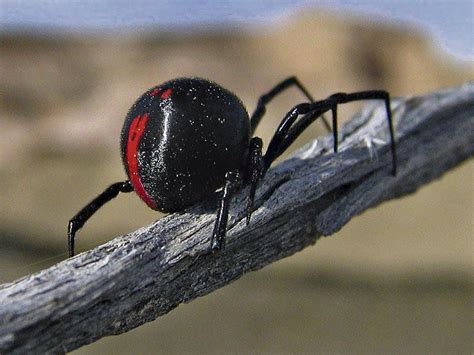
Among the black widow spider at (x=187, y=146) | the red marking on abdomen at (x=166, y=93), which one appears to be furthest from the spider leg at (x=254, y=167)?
the red marking on abdomen at (x=166, y=93)

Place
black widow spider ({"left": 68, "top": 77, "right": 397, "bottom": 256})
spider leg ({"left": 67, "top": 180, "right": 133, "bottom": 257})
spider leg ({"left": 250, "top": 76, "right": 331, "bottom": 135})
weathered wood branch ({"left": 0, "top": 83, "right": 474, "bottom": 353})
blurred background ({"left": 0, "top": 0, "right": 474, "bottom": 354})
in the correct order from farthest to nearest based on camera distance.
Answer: blurred background ({"left": 0, "top": 0, "right": 474, "bottom": 354}), spider leg ({"left": 250, "top": 76, "right": 331, "bottom": 135}), spider leg ({"left": 67, "top": 180, "right": 133, "bottom": 257}), black widow spider ({"left": 68, "top": 77, "right": 397, "bottom": 256}), weathered wood branch ({"left": 0, "top": 83, "right": 474, "bottom": 353})

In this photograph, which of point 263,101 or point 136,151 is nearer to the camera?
point 136,151

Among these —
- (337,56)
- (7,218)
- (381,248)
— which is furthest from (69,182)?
(337,56)

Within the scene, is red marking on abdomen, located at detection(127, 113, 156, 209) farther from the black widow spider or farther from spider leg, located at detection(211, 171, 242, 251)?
spider leg, located at detection(211, 171, 242, 251)

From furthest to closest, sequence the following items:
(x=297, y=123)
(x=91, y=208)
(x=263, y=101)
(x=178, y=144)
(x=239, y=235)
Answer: (x=263, y=101), (x=297, y=123), (x=91, y=208), (x=178, y=144), (x=239, y=235)

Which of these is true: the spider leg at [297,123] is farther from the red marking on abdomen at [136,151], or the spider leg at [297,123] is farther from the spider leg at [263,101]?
the red marking on abdomen at [136,151]

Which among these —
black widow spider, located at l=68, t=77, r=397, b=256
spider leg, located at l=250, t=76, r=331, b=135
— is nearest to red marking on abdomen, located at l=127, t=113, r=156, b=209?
black widow spider, located at l=68, t=77, r=397, b=256

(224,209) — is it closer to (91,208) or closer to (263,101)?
(91,208)

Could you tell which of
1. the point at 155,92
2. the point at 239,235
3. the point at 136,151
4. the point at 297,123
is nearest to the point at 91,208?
the point at 136,151
